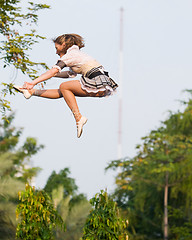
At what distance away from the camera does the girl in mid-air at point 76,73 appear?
4.80 meters

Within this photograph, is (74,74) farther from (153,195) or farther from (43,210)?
(153,195)

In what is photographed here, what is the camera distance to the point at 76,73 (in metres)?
5.06

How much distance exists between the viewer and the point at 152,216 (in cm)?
2291

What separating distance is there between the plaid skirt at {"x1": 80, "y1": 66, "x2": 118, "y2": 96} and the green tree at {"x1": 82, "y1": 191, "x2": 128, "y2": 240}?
5768mm

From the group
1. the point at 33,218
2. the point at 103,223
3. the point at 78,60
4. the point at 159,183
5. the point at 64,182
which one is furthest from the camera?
the point at 64,182

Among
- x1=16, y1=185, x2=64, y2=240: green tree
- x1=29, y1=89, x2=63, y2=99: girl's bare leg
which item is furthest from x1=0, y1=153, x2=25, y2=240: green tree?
x1=29, y1=89, x2=63, y2=99: girl's bare leg

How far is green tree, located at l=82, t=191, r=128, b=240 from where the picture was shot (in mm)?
10211

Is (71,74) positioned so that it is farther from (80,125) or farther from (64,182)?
(64,182)

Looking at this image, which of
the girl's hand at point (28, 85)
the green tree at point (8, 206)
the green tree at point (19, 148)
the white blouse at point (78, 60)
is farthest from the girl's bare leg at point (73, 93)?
the green tree at point (19, 148)

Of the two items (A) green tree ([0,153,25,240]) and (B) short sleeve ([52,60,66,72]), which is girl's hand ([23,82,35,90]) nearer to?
(B) short sleeve ([52,60,66,72])

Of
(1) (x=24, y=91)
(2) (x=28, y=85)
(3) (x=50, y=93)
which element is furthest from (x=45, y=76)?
(3) (x=50, y=93)

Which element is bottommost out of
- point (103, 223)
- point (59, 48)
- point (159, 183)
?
point (103, 223)

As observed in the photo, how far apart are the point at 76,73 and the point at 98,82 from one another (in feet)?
1.06

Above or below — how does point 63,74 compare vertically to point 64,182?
below
